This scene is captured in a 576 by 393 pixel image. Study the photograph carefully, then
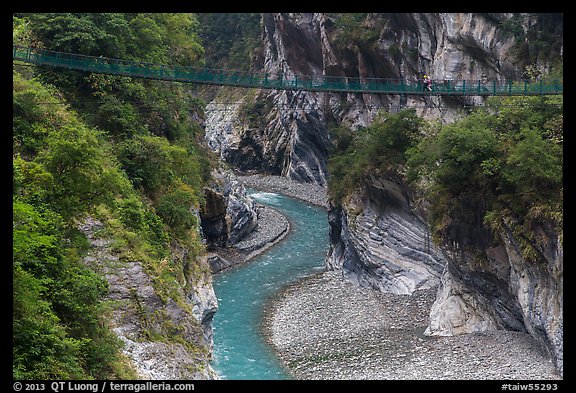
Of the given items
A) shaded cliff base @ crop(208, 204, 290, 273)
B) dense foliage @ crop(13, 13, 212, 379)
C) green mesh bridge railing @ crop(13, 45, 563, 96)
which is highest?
green mesh bridge railing @ crop(13, 45, 563, 96)

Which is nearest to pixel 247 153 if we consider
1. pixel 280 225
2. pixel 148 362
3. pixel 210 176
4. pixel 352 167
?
pixel 280 225

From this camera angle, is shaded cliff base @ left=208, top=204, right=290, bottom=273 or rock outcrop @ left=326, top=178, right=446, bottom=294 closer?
rock outcrop @ left=326, top=178, right=446, bottom=294

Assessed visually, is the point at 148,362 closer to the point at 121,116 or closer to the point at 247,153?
the point at 121,116

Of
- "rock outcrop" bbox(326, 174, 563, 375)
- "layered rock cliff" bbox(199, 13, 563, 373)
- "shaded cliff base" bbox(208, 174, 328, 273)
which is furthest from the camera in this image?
"shaded cliff base" bbox(208, 174, 328, 273)

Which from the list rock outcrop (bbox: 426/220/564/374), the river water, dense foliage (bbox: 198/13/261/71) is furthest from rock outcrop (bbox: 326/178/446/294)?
dense foliage (bbox: 198/13/261/71)

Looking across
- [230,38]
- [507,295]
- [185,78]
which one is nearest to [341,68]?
[185,78]

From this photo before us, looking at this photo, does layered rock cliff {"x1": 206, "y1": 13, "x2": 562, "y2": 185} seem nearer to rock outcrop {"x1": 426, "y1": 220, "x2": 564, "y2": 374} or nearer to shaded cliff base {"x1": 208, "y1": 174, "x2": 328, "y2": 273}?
shaded cliff base {"x1": 208, "y1": 174, "x2": 328, "y2": 273}

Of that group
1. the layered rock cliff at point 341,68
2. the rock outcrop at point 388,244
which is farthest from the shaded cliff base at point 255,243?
the layered rock cliff at point 341,68

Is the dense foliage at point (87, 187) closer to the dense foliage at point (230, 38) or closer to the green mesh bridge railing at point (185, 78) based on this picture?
the green mesh bridge railing at point (185, 78)
